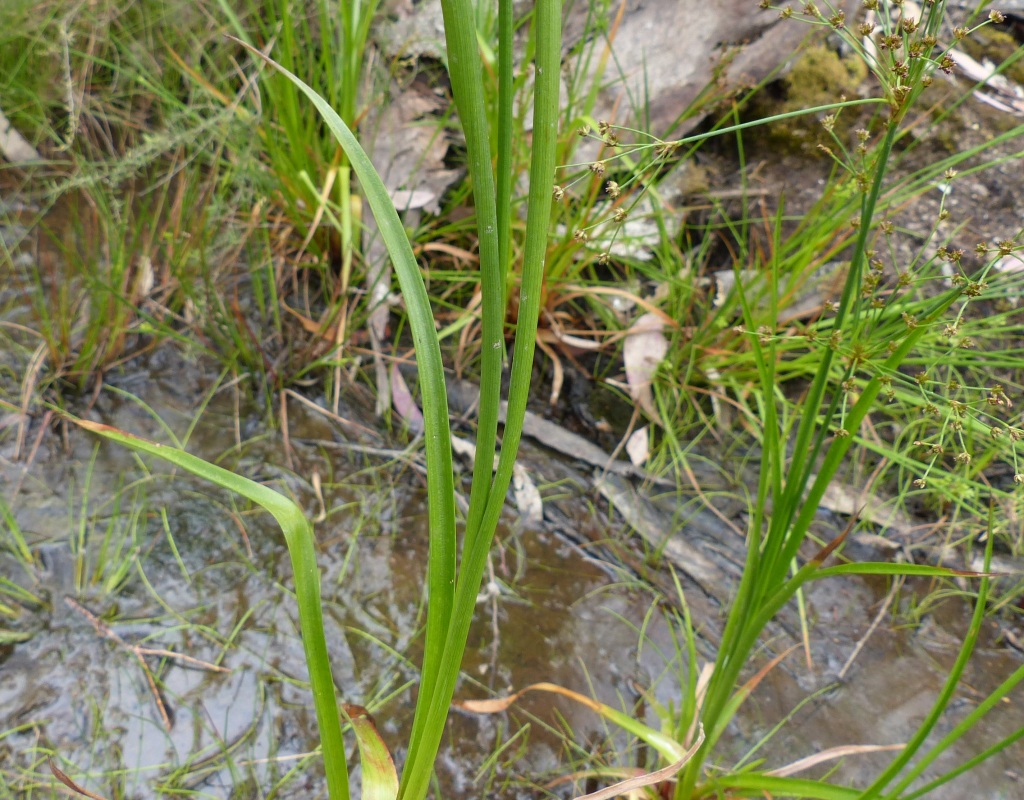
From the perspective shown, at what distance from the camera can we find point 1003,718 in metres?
1.43

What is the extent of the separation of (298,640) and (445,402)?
2.68 ft

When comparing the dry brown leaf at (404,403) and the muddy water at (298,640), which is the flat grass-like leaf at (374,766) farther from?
the dry brown leaf at (404,403)

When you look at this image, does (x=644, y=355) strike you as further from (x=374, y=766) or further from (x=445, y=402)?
(x=374, y=766)

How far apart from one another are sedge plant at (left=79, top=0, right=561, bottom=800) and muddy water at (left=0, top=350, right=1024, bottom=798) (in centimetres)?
41

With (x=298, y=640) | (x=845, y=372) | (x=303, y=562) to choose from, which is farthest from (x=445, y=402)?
(x=298, y=640)

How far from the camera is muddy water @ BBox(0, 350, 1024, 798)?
127 cm

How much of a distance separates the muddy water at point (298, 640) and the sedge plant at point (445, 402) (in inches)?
16.1

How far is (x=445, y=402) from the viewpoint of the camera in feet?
2.88

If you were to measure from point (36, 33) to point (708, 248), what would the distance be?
7.24 feet

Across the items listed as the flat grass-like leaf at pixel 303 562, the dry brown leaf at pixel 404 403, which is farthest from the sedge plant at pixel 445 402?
the dry brown leaf at pixel 404 403

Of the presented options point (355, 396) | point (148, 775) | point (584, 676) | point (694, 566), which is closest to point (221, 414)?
point (355, 396)

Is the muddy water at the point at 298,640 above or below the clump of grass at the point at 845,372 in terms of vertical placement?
below

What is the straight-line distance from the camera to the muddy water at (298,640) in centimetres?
127

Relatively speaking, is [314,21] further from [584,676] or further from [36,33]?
[584,676]
